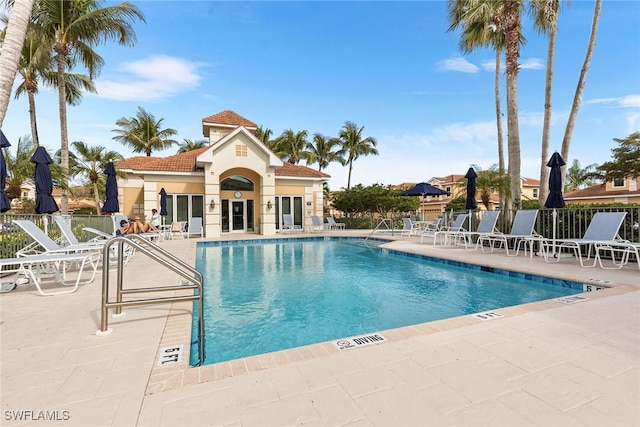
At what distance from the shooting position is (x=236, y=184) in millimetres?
19969

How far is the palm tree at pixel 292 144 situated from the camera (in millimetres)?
34241

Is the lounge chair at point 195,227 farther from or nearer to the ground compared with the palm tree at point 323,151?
nearer to the ground

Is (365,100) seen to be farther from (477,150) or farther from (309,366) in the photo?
(309,366)

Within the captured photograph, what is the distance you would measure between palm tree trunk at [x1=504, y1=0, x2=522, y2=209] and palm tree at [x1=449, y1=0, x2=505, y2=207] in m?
2.06

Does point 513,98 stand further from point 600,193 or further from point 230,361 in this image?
point 600,193

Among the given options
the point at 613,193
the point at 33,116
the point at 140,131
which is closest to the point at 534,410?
the point at 33,116

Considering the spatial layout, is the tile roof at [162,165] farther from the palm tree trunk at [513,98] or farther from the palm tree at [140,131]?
the palm tree trunk at [513,98]

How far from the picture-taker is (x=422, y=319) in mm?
4793

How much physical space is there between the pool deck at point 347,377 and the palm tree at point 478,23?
481 inches

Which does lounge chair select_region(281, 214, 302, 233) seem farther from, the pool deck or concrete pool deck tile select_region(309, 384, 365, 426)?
concrete pool deck tile select_region(309, 384, 365, 426)

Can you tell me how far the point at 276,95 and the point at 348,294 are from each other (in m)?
19.1

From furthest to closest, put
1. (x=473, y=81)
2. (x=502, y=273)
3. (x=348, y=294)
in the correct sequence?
1. (x=473, y=81)
2. (x=502, y=273)
3. (x=348, y=294)

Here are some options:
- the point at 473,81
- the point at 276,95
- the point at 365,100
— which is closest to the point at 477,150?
the point at 473,81

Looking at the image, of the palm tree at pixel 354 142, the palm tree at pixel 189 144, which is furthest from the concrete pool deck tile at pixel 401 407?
the palm tree at pixel 189 144
